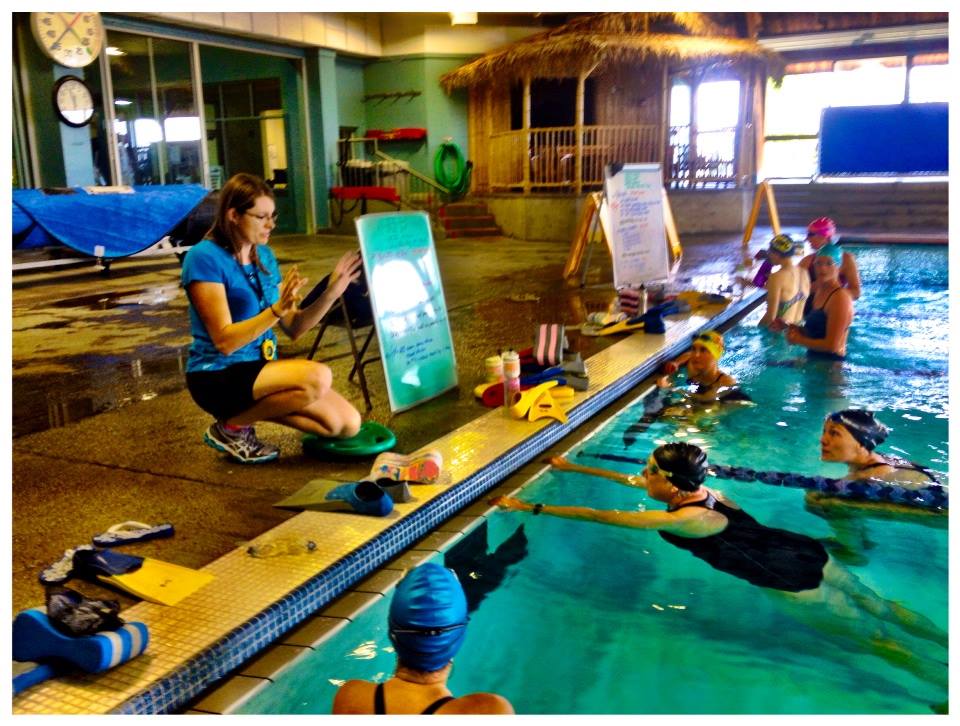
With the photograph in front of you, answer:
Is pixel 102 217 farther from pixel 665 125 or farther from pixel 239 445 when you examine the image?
pixel 665 125

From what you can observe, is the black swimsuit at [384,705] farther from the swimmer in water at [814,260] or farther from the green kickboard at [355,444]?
the swimmer in water at [814,260]

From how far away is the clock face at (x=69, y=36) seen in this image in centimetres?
1238

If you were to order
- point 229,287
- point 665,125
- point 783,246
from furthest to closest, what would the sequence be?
1. point 665,125
2. point 783,246
3. point 229,287

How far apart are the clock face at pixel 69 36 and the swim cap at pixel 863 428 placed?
40.7 ft

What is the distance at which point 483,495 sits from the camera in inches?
154

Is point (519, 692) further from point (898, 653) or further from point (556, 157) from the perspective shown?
point (556, 157)

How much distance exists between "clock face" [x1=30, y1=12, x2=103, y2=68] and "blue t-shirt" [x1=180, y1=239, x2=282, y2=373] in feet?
34.8

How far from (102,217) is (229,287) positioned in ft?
27.0

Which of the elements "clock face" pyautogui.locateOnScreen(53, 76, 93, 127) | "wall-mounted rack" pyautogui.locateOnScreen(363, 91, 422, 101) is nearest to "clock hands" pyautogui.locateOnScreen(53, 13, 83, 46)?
"clock face" pyautogui.locateOnScreen(53, 76, 93, 127)

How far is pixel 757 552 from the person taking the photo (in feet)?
11.9

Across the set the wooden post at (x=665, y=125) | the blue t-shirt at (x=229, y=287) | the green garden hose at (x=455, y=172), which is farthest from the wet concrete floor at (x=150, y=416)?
the green garden hose at (x=455, y=172)

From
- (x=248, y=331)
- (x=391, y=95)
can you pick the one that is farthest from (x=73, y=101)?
(x=248, y=331)

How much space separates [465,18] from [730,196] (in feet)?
22.0

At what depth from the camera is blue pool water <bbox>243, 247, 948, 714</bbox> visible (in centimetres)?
278
